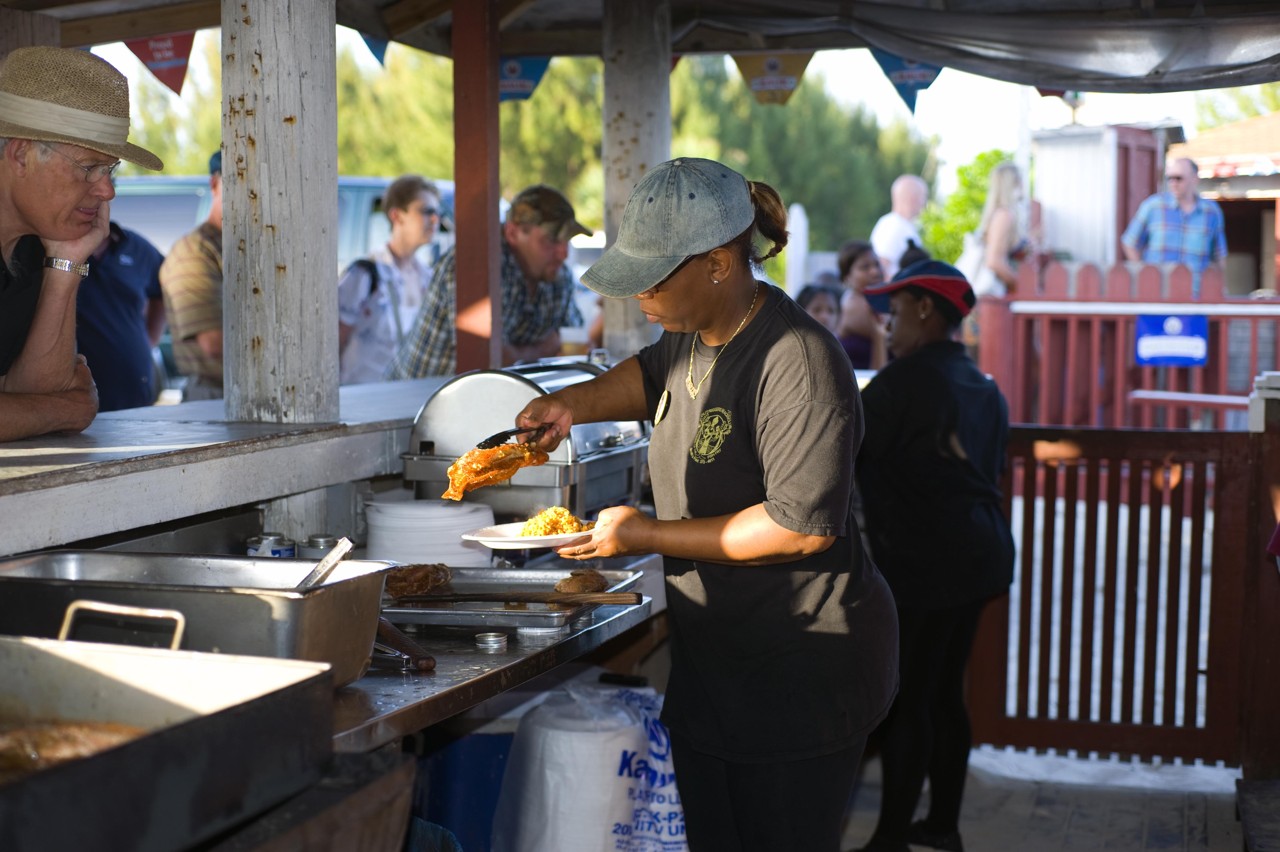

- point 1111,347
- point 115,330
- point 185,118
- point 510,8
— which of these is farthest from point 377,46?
point 185,118

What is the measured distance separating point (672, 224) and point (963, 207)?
1969 centimetres

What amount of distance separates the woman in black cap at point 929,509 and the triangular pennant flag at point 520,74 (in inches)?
126

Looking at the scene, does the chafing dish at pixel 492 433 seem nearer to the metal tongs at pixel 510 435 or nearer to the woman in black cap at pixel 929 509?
the metal tongs at pixel 510 435

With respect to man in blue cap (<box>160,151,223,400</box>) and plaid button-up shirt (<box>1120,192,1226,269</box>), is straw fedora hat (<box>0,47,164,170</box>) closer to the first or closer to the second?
man in blue cap (<box>160,151,223,400</box>)

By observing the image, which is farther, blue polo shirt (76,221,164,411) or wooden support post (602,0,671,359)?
wooden support post (602,0,671,359)

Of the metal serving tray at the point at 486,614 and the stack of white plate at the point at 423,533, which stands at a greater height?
the stack of white plate at the point at 423,533

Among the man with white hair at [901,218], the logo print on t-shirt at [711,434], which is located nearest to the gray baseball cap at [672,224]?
the logo print on t-shirt at [711,434]

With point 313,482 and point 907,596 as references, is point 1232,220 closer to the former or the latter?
point 907,596

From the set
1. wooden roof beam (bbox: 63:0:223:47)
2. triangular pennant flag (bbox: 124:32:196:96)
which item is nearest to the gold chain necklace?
wooden roof beam (bbox: 63:0:223:47)

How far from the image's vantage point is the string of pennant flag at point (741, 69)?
21.1 feet

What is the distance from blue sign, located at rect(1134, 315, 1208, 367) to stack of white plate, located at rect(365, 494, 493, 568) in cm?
906

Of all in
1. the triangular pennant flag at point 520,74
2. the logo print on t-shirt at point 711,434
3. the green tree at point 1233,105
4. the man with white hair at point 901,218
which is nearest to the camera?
the logo print on t-shirt at point 711,434

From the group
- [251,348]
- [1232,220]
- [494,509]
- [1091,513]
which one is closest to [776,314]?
[494,509]

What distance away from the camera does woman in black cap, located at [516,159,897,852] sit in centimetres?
262
